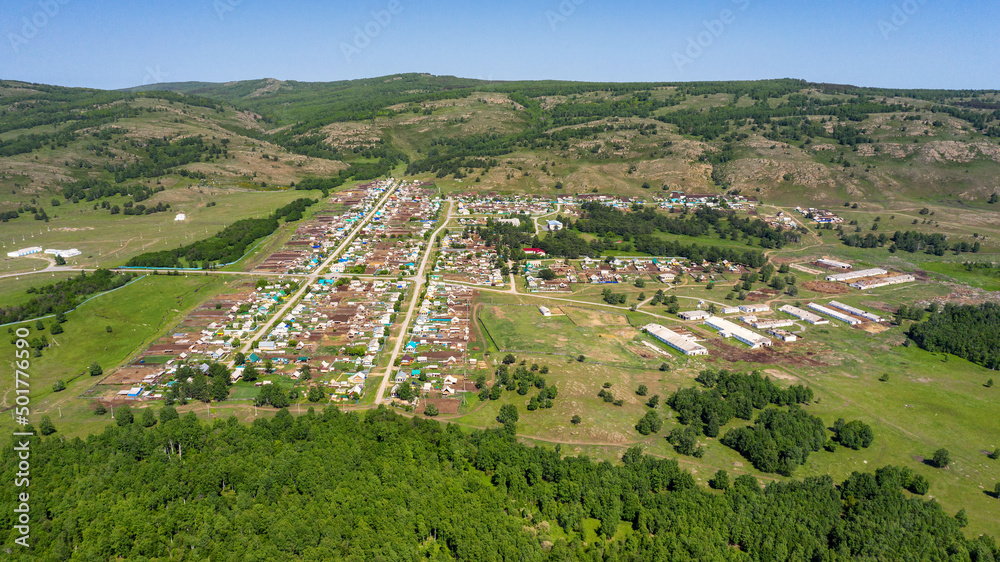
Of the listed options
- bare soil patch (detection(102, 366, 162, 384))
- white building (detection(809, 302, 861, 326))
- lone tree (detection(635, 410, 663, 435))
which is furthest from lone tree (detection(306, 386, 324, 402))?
white building (detection(809, 302, 861, 326))

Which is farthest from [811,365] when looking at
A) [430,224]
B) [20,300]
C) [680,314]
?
[20,300]

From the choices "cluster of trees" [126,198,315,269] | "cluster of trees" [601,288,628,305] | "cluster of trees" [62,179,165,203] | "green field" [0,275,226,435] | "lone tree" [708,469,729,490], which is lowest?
"lone tree" [708,469,729,490]

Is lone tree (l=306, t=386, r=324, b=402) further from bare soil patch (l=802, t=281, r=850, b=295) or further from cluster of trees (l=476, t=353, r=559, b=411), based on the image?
bare soil patch (l=802, t=281, r=850, b=295)

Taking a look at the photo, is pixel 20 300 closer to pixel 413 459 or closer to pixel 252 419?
pixel 252 419

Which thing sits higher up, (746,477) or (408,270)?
(408,270)

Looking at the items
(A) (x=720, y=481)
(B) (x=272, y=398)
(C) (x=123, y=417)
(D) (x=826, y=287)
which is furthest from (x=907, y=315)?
(C) (x=123, y=417)

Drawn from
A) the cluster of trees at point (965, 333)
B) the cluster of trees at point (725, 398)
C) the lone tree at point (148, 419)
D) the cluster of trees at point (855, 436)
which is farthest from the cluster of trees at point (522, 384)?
the cluster of trees at point (965, 333)
